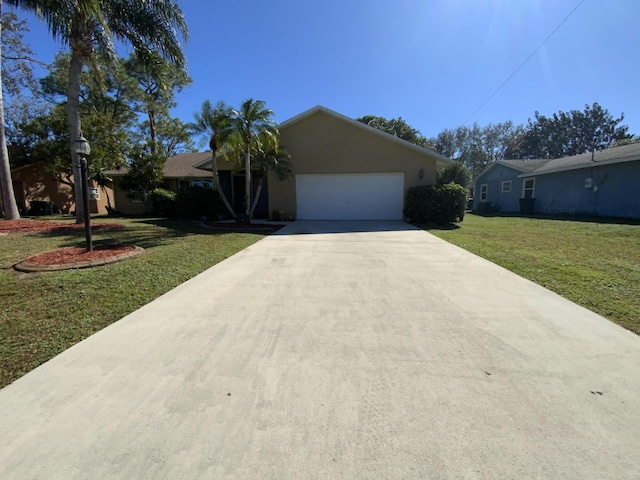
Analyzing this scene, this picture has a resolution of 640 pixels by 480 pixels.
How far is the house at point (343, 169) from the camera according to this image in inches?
559

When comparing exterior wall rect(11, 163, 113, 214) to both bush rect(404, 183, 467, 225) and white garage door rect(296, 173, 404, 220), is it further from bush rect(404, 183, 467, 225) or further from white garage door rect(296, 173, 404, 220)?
bush rect(404, 183, 467, 225)

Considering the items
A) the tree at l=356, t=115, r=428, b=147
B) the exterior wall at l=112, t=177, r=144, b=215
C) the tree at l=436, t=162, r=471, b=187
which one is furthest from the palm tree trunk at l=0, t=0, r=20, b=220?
the tree at l=436, t=162, r=471, b=187

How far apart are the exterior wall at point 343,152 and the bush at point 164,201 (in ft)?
16.4

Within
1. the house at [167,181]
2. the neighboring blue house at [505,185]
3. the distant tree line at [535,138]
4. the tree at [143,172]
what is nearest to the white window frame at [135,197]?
the house at [167,181]

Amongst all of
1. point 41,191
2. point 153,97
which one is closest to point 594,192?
point 153,97

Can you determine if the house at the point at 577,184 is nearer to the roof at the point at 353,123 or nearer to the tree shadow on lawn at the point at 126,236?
the roof at the point at 353,123

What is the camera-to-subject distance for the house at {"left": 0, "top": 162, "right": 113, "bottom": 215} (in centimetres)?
1969

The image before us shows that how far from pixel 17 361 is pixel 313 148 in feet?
43.1

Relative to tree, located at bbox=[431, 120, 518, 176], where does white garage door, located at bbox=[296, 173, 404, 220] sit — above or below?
below

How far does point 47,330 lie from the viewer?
3.31 metres

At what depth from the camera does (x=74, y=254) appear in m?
6.46

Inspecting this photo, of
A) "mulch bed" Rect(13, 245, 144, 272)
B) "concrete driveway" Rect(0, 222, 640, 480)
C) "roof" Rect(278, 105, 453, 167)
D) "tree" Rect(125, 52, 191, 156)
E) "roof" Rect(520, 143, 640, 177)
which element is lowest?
"concrete driveway" Rect(0, 222, 640, 480)

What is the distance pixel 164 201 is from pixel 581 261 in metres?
16.2

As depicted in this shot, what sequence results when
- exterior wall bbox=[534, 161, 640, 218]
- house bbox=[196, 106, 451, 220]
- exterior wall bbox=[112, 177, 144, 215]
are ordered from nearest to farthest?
house bbox=[196, 106, 451, 220] → exterior wall bbox=[534, 161, 640, 218] → exterior wall bbox=[112, 177, 144, 215]
